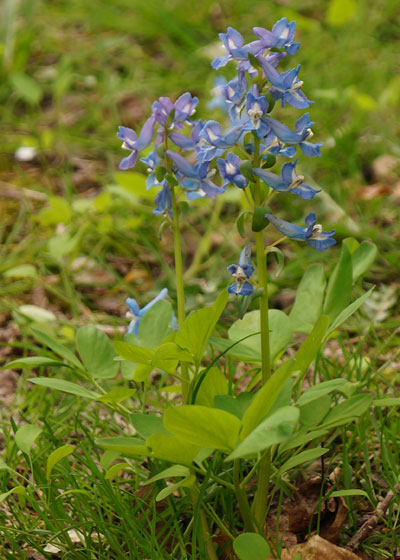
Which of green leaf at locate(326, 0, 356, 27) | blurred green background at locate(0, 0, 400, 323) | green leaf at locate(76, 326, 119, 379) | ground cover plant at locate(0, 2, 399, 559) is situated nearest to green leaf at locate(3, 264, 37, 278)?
blurred green background at locate(0, 0, 400, 323)

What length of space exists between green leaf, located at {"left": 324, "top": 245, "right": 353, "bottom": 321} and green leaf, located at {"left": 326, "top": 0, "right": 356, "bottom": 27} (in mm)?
2920

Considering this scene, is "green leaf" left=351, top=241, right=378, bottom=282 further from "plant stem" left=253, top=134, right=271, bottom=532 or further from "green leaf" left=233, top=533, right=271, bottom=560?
"green leaf" left=233, top=533, right=271, bottom=560

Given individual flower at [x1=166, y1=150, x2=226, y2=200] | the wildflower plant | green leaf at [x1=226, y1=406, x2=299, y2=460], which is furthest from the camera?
individual flower at [x1=166, y1=150, x2=226, y2=200]

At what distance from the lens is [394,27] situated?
4367 mm

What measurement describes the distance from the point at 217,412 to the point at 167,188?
1.73 feet

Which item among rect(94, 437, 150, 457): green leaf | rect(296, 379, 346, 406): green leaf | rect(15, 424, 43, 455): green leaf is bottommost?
rect(15, 424, 43, 455): green leaf

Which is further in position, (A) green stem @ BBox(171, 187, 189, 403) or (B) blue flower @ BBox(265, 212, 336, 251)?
(A) green stem @ BBox(171, 187, 189, 403)

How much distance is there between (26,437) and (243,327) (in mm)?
535

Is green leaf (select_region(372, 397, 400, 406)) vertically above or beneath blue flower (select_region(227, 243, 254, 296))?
beneath

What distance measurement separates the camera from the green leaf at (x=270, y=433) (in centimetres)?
117

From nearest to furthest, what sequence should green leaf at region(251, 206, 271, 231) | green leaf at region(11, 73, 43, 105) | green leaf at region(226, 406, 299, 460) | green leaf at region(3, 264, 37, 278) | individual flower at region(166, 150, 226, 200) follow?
green leaf at region(226, 406, 299, 460)
green leaf at region(251, 206, 271, 231)
individual flower at region(166, 150, 226, 200)
green leaf at region(3, 264, 37, 278)
green leaf at region(11, 73, 43, 105)

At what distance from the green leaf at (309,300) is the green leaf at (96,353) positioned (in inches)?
16.6

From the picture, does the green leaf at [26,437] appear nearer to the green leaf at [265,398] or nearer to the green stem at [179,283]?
the green stem at [179,283]

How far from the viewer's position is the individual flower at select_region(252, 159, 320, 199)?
4.67 ft
